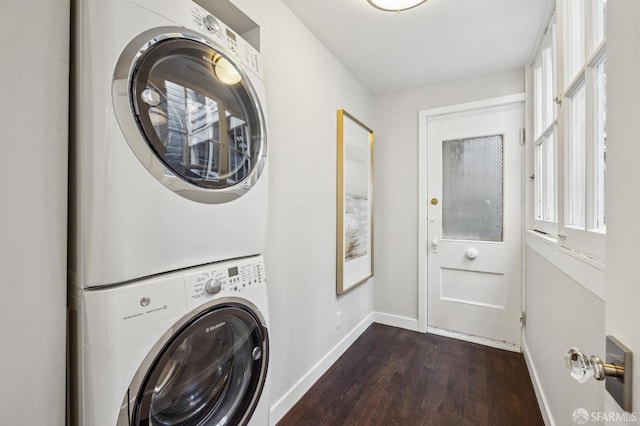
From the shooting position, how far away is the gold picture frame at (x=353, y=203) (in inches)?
85.6

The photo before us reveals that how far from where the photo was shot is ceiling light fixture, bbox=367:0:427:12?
1.47 meters

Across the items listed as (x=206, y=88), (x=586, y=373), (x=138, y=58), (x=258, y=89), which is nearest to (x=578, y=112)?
(x=586, y=373)

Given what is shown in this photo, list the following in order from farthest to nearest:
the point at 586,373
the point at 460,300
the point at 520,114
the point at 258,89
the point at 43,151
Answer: the point at 460,300 < the point at 520,114 < the point at 258,89 < the point at 43,151 < the point at 586,373

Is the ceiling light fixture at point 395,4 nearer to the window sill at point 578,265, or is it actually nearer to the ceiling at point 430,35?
the ceiling at point 430,35

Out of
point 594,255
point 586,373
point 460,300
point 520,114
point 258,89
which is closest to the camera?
point 586,373

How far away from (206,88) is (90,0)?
1.08 feet

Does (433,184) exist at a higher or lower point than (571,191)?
higher

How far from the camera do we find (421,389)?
1828 mm

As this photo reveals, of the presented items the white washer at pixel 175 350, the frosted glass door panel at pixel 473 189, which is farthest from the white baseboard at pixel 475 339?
the white washer at pixel 175 350

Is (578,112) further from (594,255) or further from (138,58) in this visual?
(138,58)

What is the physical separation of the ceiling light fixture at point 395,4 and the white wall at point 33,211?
4.58 feet

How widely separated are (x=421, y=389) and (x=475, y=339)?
0.97 m

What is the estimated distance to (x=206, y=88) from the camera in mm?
927

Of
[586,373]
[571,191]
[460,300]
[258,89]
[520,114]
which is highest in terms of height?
[520,114]
